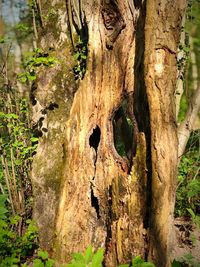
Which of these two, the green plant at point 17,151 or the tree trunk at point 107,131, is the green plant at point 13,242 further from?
the green plant at point 17,151

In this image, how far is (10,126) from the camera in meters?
3.62

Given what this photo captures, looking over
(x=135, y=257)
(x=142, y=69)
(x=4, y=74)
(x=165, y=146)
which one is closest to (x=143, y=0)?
(x=142, y=69)

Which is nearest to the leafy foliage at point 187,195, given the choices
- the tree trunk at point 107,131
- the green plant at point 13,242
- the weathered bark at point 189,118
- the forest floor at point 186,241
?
the forest floor at point 186,241

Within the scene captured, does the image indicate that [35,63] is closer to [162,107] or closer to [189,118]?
[162,107]

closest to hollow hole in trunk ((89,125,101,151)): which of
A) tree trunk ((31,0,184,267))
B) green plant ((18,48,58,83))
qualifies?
tree trunk ((31,0,184,267))

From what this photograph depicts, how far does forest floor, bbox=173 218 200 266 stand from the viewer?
362 centimetres

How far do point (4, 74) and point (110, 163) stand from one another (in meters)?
1.77

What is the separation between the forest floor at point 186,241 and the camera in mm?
3620

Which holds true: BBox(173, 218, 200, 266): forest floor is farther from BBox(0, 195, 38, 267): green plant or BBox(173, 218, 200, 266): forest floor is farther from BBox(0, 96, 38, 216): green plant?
BBox(0, 96, 38, 216): green plant

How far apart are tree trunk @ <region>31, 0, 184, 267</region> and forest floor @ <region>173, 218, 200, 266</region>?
0.97 m

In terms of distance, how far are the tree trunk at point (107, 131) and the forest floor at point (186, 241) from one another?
969mm

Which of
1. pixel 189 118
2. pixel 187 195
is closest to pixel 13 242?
pixel 187 195

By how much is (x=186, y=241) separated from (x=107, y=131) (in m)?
2.00

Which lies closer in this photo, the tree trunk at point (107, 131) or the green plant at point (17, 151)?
the tree trunk at point (107, 131)
